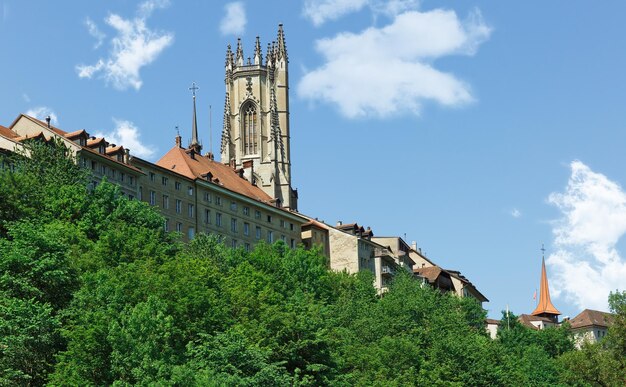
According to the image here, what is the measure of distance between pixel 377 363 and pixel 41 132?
32539 mm

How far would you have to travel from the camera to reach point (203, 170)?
412 feet

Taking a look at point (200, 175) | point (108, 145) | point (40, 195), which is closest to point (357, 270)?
point (200, 175)

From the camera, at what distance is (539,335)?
145375 mm

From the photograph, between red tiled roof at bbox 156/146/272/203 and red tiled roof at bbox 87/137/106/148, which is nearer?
red tiled roof at bbox 87/137/106/148

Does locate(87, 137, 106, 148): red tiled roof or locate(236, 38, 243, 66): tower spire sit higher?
locate(236, 38, 243, 66): tower spire

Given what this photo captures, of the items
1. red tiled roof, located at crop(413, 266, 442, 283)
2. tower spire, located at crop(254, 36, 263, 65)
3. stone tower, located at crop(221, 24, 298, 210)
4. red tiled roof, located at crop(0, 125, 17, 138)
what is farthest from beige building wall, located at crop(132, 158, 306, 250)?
tower spire, located at crop(254, 36, 263, 65)

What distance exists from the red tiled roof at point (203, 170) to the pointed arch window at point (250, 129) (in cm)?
3262

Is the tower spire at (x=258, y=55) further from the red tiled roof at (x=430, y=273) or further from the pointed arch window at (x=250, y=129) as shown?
the red tiled roof at (x=430, y=273)

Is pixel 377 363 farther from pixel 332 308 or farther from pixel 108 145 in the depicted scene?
pixel 108 145

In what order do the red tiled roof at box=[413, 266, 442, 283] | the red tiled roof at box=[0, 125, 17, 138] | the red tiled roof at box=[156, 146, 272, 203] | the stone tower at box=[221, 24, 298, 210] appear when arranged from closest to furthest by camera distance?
the red tiled roof at box=[0, 125, 17, 138], the red tiled roof at box=[156, 146, 272, 203], the red tiled roof at box=[413, 266, 442, 283], the stone tower at box=[221, 24, 298, 210]

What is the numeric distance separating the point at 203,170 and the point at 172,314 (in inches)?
2603

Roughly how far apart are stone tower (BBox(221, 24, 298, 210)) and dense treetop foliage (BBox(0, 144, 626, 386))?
66.7 meters

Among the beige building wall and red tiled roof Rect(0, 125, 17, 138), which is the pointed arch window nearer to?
the beige building wall

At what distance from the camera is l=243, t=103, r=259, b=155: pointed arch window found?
580ft
